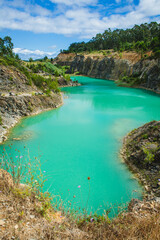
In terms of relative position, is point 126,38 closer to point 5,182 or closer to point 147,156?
point 147,156

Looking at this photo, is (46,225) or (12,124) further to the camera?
(12,124)

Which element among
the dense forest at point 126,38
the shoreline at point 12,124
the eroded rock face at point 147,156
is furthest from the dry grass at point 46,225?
the dense forest at point 126,38

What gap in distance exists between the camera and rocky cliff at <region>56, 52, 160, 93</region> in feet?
135

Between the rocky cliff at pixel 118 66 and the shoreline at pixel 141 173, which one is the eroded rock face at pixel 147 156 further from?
the rocky cliff at pixel 118 66

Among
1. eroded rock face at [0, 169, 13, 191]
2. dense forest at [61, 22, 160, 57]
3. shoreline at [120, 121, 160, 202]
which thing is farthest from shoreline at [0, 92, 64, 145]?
dense forest at [61, 22, 160, 57]

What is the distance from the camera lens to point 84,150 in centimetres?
1301

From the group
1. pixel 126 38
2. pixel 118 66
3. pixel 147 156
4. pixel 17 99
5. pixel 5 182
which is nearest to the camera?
pixel 5 182

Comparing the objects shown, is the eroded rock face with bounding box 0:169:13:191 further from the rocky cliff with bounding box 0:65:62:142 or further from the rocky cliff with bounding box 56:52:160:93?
the rocky cliff with bounding box 56:52:160:93

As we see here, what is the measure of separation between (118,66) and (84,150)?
56203 mm

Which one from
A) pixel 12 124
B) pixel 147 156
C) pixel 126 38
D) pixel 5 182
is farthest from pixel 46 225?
pixel 126 38

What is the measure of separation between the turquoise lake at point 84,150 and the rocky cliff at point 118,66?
2059cm

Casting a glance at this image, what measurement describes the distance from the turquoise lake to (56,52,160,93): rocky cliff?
20.6 meters

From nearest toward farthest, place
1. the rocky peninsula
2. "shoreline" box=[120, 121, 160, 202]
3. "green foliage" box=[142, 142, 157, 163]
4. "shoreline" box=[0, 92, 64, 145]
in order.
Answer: "shoreline" box=[120, 121, 160, 202], "green foliage" box=[142, 142, 157, 163], "shoreline" box=[0, 92, 64, 145], the rocky peninsula

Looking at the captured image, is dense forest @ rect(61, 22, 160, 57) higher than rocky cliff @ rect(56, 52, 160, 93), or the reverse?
dense forest @ rect(61, 22, 160, 57)
